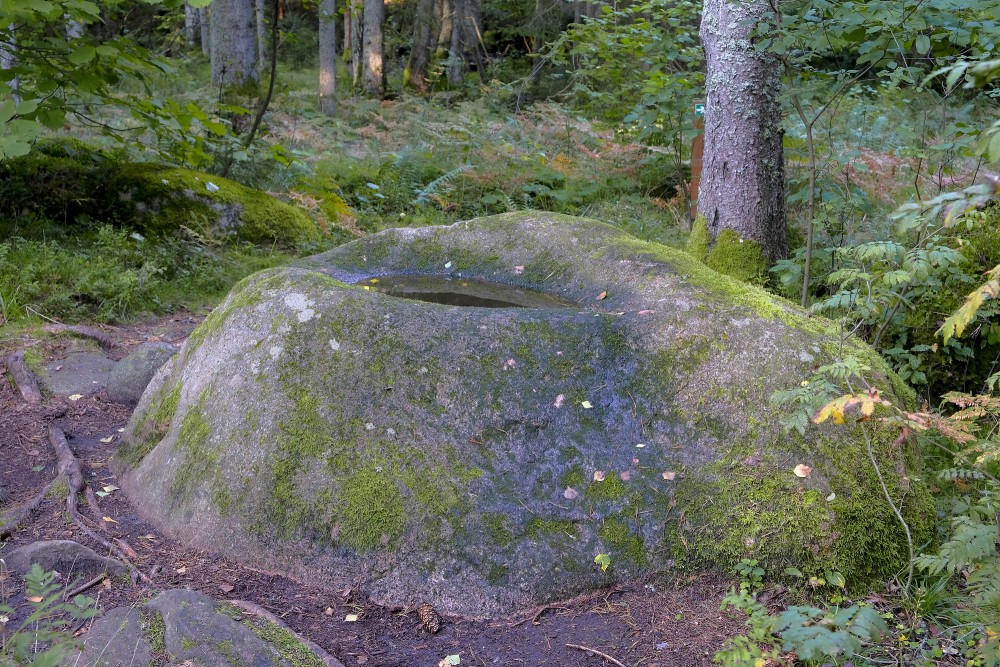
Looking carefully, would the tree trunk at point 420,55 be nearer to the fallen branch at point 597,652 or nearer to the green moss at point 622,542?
the green moss at point 622,542

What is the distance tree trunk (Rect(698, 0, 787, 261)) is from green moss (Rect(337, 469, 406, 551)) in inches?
155

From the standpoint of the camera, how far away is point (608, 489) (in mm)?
3471

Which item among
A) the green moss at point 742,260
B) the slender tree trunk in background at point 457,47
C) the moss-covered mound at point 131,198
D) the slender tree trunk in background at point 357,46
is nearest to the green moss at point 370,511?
the green moss at point 742,260

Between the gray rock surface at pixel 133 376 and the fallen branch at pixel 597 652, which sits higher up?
the gray rock surface at pixel 133 376

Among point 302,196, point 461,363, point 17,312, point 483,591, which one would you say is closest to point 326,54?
point 302,196

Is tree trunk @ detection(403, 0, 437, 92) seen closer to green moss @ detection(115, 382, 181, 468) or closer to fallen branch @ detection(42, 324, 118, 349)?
fallen branch @ detection(42, 324, 118, 349)

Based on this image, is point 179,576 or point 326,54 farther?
point 326,54

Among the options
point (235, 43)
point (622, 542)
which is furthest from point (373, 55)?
point (622, 542)

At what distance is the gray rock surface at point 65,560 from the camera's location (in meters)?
3.30

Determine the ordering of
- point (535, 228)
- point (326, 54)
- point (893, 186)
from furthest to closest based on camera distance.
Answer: point (326, 54) → point (893, 186) → point (535, 228)

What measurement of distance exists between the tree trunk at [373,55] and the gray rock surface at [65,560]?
1569 centimetres

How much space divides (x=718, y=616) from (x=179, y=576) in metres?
2.49

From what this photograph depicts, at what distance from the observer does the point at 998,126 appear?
5.06 ft

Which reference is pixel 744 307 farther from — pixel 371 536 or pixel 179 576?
pixel 179 576
